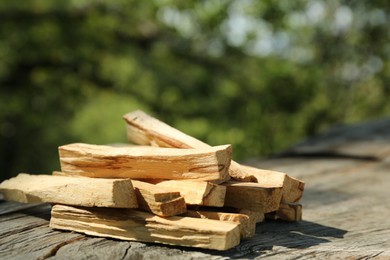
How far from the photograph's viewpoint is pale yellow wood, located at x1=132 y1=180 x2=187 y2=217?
68.2 inches

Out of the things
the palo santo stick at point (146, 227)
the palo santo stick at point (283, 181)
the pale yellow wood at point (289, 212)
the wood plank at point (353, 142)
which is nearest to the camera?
the palo santo stick at point (146, 227)

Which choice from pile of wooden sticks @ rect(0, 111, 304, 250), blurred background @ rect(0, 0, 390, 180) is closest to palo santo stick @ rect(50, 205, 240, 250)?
pile of wooden sticks @ rect(0, 111, 304, 250)

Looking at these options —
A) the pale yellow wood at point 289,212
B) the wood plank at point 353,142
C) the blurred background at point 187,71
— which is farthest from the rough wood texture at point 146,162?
the blurred background at point 187,71

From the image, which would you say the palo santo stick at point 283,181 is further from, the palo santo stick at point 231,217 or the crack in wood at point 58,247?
the crack in wood at point 58,247

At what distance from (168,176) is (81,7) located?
780cm

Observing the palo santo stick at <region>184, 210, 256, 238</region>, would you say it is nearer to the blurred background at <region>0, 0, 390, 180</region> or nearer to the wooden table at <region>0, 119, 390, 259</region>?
the wooden table at <region>0, 119, 390, 259</region>

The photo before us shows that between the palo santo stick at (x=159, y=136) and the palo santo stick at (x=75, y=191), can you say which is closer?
the palo santo stick at (x=75, y=191)

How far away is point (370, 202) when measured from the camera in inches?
106

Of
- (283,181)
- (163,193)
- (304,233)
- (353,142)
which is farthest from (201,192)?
(353,142)

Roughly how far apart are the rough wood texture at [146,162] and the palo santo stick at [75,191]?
78 mm

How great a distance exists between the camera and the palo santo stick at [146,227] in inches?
65.4

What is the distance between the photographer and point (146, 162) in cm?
189

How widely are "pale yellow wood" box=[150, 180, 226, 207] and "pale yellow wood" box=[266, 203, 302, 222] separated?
→ 420 millimetres

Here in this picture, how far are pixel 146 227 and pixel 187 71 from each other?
25.1 feet
